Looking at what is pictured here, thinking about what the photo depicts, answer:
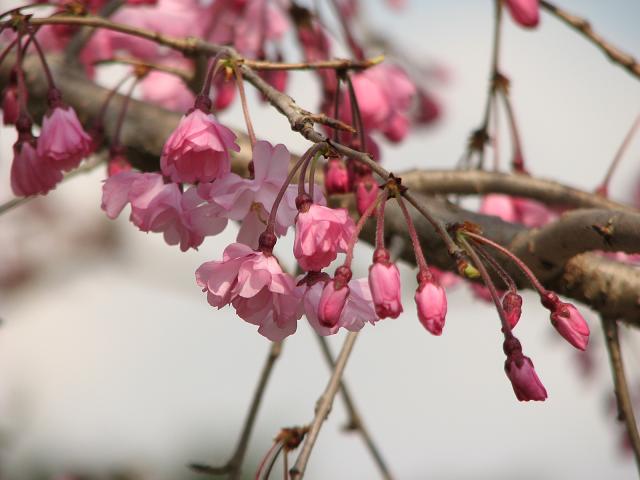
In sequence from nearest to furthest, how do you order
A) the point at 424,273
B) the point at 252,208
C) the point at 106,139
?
the point at 424,273 → the point at 252,208 → the point at 106,139

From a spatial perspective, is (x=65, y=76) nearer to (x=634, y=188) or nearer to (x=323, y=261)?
(x=323, y=261)

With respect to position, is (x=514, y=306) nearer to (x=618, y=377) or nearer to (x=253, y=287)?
(x=253, y=287)

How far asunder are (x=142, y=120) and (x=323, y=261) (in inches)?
40.4

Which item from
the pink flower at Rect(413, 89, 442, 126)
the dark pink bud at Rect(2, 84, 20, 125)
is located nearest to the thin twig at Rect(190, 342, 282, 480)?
the dark pink bud at Rect(2, 84, 20, 125)

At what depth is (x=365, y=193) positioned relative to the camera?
5.29 feet

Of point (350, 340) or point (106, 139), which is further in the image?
point (106, 139)

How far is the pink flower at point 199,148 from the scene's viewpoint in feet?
4.51

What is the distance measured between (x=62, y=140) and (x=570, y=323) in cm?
78

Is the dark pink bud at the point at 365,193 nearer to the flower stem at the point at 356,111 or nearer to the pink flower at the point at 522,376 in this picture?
the flower stem at the point at 356,111

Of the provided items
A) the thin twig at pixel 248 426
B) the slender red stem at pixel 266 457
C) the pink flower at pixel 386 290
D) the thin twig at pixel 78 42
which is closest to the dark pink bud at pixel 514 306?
the pink flower at pixel 386 290

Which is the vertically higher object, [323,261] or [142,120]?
[142,120]

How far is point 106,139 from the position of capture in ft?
7.12

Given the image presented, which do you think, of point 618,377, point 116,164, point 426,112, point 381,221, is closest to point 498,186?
point 618,377

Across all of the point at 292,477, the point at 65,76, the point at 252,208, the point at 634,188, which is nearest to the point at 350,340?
the point at 292,477
